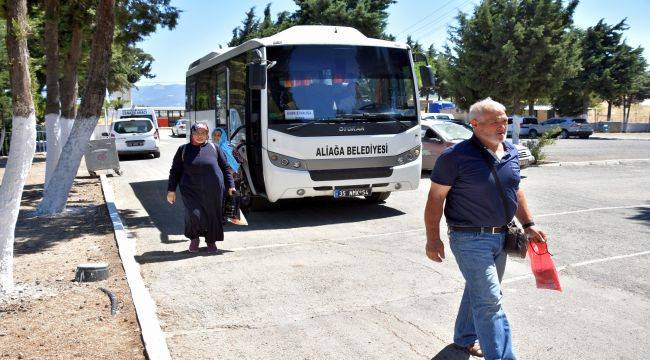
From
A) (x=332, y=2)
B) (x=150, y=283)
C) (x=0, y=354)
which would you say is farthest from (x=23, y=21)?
(x=332, y=2)

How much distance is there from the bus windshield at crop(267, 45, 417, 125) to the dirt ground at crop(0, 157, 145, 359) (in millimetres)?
3474

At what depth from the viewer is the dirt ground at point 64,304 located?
4.48 m

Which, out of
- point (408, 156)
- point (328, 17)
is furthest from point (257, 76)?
point (328, 17)

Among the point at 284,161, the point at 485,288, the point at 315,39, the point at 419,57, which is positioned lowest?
the point at 485,288

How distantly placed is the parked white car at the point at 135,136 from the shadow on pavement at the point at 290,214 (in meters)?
12.3

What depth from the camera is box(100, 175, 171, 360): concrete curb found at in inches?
173

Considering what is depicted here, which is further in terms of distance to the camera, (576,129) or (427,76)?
(576,129)

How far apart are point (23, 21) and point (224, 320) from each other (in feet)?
12.2

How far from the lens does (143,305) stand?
5301mm

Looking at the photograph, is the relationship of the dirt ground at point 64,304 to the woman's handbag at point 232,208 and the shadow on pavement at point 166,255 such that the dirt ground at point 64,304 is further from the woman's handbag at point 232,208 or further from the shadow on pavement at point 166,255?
the woman's handbag at point 232,208

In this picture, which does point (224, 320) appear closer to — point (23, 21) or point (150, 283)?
point (150, 283)

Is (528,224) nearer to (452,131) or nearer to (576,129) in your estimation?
(452,131)

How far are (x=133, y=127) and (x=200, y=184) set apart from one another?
61.6ft

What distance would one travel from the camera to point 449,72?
28031 mm
